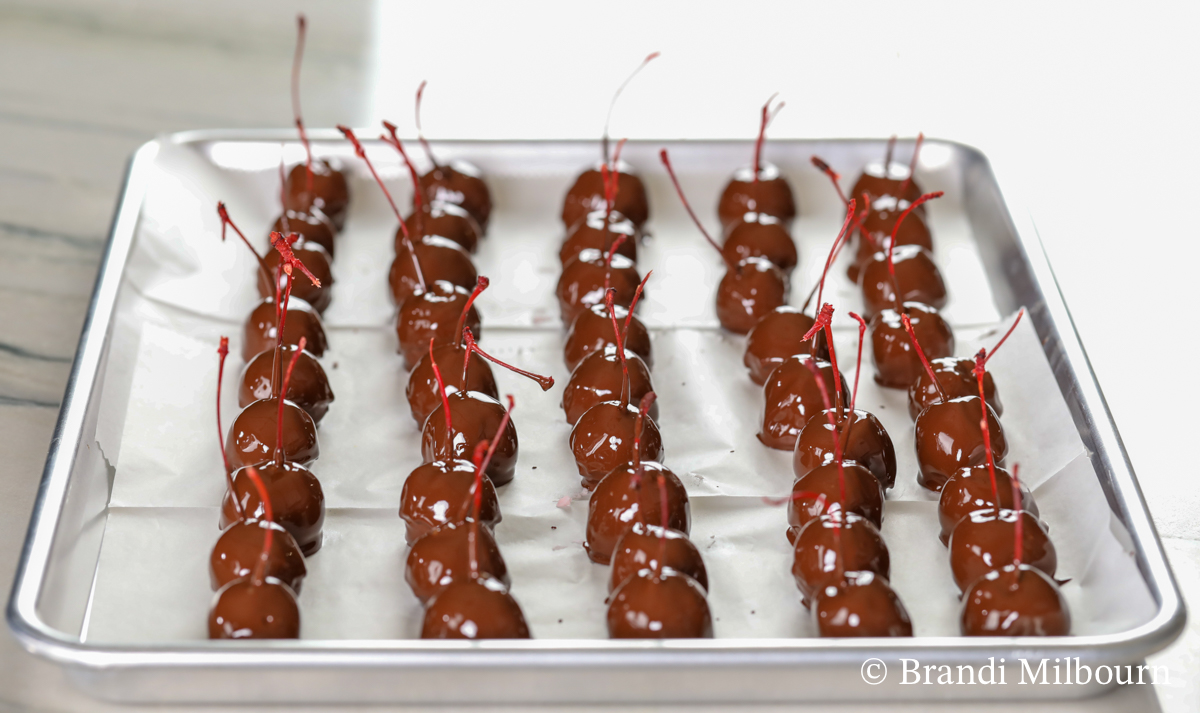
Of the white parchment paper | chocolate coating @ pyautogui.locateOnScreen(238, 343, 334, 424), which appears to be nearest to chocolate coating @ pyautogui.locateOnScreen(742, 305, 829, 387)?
the white parchment paper

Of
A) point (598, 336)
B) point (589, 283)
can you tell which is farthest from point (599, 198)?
point (598, 336)

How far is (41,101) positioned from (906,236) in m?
1.32

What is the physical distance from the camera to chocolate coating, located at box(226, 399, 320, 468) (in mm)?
1158

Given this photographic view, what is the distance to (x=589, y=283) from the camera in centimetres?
141

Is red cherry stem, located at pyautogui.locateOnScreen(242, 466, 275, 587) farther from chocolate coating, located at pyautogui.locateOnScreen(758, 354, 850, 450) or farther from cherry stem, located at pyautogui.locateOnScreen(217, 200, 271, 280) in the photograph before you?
chocolate coating, located at pyautogui.locateOnScreen(758, 354, 850, 450)

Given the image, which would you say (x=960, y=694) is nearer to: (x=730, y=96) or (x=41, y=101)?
(x=730, y=96)

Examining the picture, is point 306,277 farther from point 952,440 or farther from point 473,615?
point 952,440

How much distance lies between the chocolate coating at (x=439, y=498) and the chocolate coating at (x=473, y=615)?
0.33ft

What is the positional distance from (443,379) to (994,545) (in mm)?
553

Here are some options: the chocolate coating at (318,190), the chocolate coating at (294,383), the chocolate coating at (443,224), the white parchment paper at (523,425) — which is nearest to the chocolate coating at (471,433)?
the white parchment paper at (523,425)

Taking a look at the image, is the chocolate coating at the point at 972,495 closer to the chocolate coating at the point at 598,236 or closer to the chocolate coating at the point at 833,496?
the chocolate coating at the point at 833,496

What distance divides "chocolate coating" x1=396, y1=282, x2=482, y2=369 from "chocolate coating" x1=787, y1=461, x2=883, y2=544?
1.39ft

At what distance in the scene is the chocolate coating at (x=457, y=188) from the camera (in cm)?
157

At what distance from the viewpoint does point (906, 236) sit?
59.8 inches
